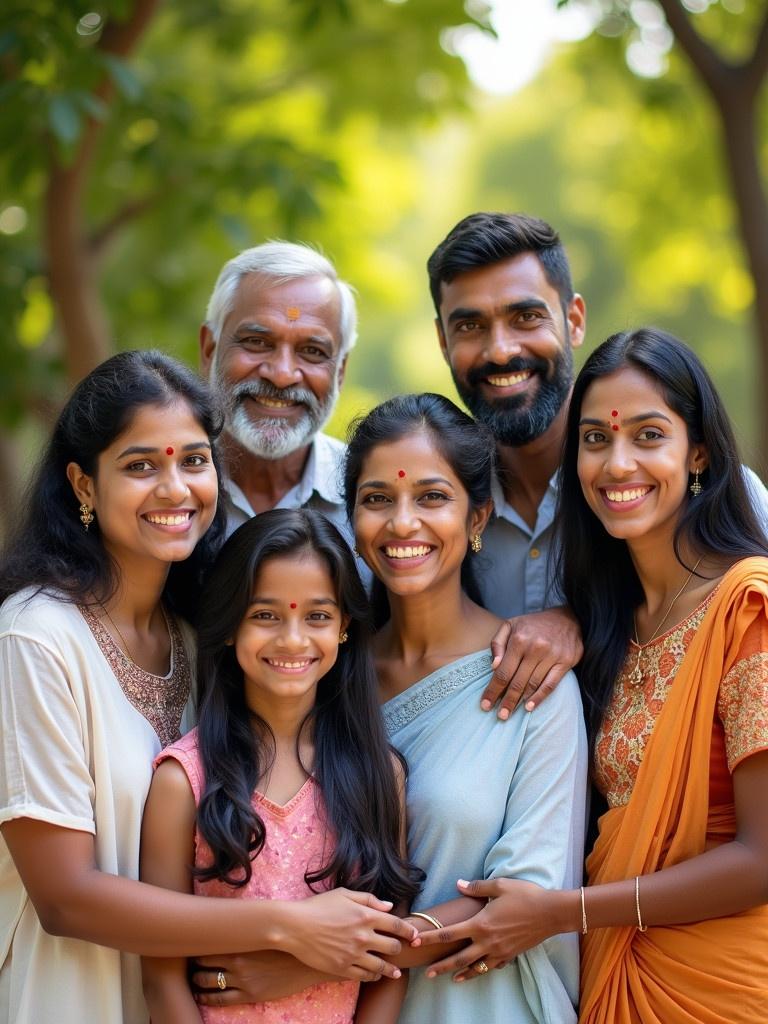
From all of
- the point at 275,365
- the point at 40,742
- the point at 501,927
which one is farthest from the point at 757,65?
the point at 40,742

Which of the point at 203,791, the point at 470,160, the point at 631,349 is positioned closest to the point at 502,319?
the point at 631,349

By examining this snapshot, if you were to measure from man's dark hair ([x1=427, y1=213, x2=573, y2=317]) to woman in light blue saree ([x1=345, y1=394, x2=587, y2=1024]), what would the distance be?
0.71m

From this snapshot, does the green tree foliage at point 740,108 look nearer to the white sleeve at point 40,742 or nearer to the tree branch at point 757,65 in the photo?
the tree branch at point 757,65

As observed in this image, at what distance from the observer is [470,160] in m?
22.4

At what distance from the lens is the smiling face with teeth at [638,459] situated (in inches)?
127

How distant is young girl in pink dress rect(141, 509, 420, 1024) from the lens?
2.96m

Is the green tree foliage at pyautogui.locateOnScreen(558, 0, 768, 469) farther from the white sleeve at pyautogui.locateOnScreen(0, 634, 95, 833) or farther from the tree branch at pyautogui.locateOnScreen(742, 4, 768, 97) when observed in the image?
the white sleeve at pyautogui.locateOnScreen(0, 634, 95, 833)

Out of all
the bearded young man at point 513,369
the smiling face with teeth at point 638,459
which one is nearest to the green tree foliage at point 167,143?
the bearded young man at point 513,369

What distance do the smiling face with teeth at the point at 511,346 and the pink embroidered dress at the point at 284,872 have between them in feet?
5.01

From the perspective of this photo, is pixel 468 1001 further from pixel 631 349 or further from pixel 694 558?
pixel 631 349

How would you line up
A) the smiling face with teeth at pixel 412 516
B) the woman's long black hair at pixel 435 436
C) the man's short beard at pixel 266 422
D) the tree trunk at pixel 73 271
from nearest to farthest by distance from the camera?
1. the smiling face with teeth at pixel 412 516
2. the woman's long black hair at pixel 435 436
3. the man's short beard at pixel 266 422
4. the tree trunk at pixel 73 271

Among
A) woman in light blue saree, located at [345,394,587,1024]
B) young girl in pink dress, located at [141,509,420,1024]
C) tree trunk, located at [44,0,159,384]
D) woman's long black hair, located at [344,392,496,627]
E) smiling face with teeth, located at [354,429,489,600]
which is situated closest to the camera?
young girl in pink dress, located at [141,509,420,1024]

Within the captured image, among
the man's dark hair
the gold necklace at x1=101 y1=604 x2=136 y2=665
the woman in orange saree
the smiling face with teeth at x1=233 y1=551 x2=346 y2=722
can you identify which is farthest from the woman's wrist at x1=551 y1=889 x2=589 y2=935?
the man's dark hair

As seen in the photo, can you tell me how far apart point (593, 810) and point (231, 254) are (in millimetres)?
4963
